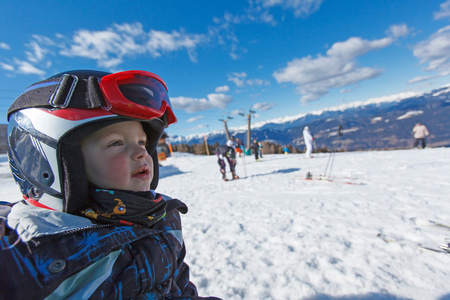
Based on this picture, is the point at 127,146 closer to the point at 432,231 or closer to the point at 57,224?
the point at 57,224

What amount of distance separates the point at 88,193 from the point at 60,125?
1.21 feet

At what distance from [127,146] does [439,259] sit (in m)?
3.15

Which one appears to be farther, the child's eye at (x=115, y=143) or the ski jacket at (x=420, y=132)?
the ski jacket at (x=420, y=132)

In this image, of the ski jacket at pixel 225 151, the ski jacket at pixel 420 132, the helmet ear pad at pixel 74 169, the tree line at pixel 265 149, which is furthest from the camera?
the tree line at pixel 265 149

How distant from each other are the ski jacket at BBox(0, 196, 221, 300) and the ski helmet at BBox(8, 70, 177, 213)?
0.13 meters

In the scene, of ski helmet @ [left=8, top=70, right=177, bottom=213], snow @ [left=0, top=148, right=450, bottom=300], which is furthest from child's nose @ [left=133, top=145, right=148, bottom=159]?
snow @ [left=0, top=148, right=450, bottom=300]

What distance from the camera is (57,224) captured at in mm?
861

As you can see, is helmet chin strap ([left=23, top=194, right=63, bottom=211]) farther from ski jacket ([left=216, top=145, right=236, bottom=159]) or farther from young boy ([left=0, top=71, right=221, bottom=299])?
ski jacket ([left=216, top=145, right=236, bottom=159])

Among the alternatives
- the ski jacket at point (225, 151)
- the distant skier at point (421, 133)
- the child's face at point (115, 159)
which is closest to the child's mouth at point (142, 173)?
the child's face at point (115, 159)

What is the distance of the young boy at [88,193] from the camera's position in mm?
811

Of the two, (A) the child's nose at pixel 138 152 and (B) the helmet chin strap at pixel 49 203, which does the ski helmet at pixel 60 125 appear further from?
(A) the child's nose at pixel 138 152

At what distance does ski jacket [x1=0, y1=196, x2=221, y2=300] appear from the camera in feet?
2.36

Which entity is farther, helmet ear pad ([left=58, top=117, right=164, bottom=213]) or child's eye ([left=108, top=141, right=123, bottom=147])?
child's eye ([left=108, top=141, right=123, bottom=147])

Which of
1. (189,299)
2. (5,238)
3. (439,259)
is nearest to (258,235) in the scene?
(439,259)
